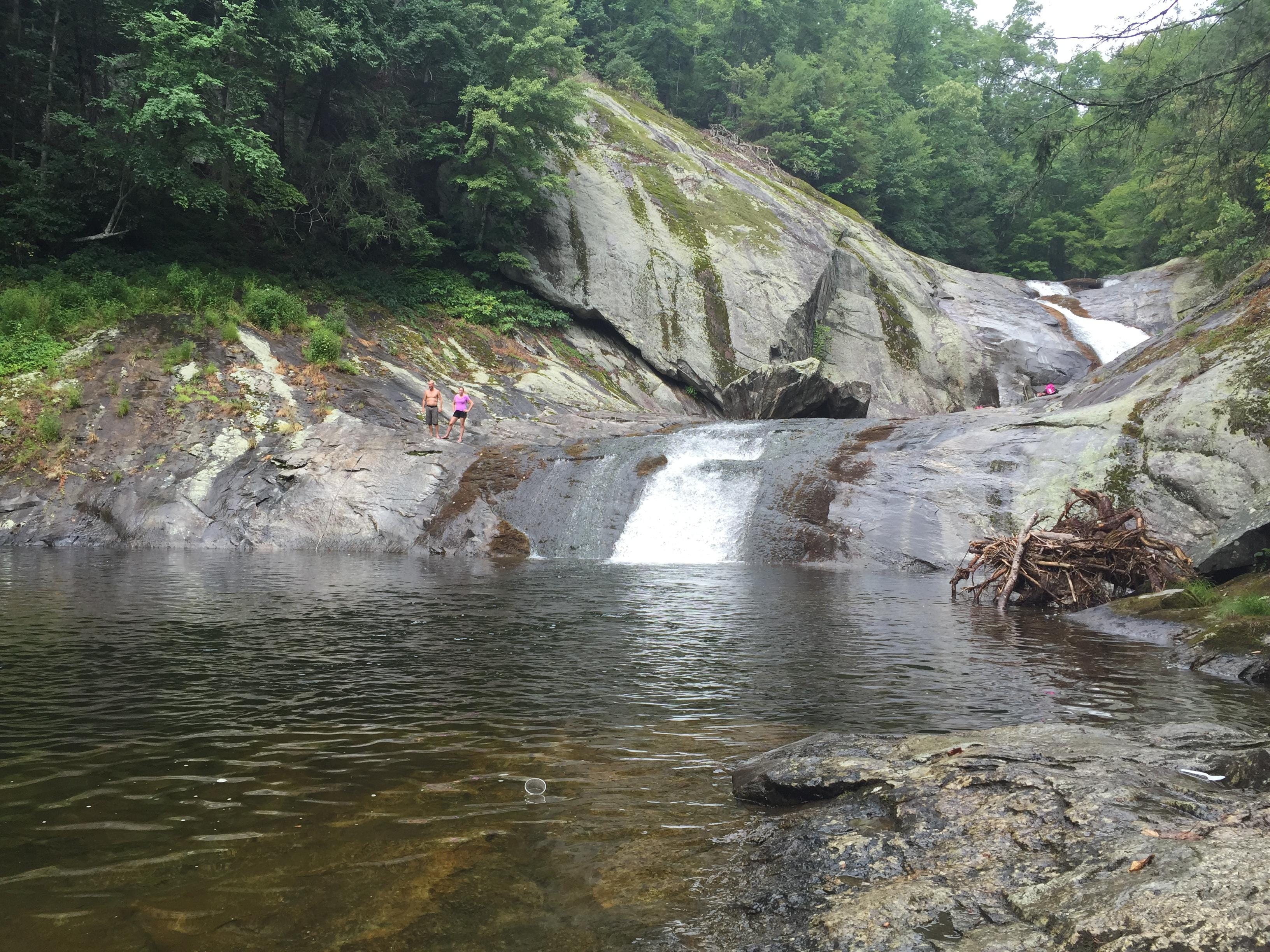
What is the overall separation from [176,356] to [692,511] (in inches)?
519

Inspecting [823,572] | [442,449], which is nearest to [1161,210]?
[823,572]

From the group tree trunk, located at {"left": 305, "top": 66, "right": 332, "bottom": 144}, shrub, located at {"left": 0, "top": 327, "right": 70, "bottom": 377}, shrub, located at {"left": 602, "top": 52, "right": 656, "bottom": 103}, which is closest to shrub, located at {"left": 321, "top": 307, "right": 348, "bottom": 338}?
shrub, located at {"left": 0, "top": 327, "right": 70, "bottom": 377}

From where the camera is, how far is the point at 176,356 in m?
19.8

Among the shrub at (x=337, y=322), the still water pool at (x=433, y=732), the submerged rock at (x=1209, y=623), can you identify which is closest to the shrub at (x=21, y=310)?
the shrub at (x=337, y=322)

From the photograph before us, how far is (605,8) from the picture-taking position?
46.8 m

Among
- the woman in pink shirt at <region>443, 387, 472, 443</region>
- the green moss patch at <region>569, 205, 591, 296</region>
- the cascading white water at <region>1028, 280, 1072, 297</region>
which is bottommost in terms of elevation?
the woman in pink shirt at <region>443, 387, 472, 443</region>

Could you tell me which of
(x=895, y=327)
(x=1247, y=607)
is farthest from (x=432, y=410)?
(x=895, y=327)

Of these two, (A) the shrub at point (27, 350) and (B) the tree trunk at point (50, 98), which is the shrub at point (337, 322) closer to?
(A) the shrub at point (27, 350)

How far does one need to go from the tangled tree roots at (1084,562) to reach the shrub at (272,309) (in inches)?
748

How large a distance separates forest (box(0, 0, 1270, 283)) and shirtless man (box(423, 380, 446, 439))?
7816 mm

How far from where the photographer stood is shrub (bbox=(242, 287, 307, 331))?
22219mm

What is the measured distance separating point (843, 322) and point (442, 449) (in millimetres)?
20772

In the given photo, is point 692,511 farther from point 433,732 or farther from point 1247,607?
point 433,732

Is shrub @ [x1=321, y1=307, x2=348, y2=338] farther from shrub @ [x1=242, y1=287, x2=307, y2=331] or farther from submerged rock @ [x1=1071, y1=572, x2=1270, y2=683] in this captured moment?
submerged rock @ [x1=1071, y1=572, x2=1270, y2=683]
